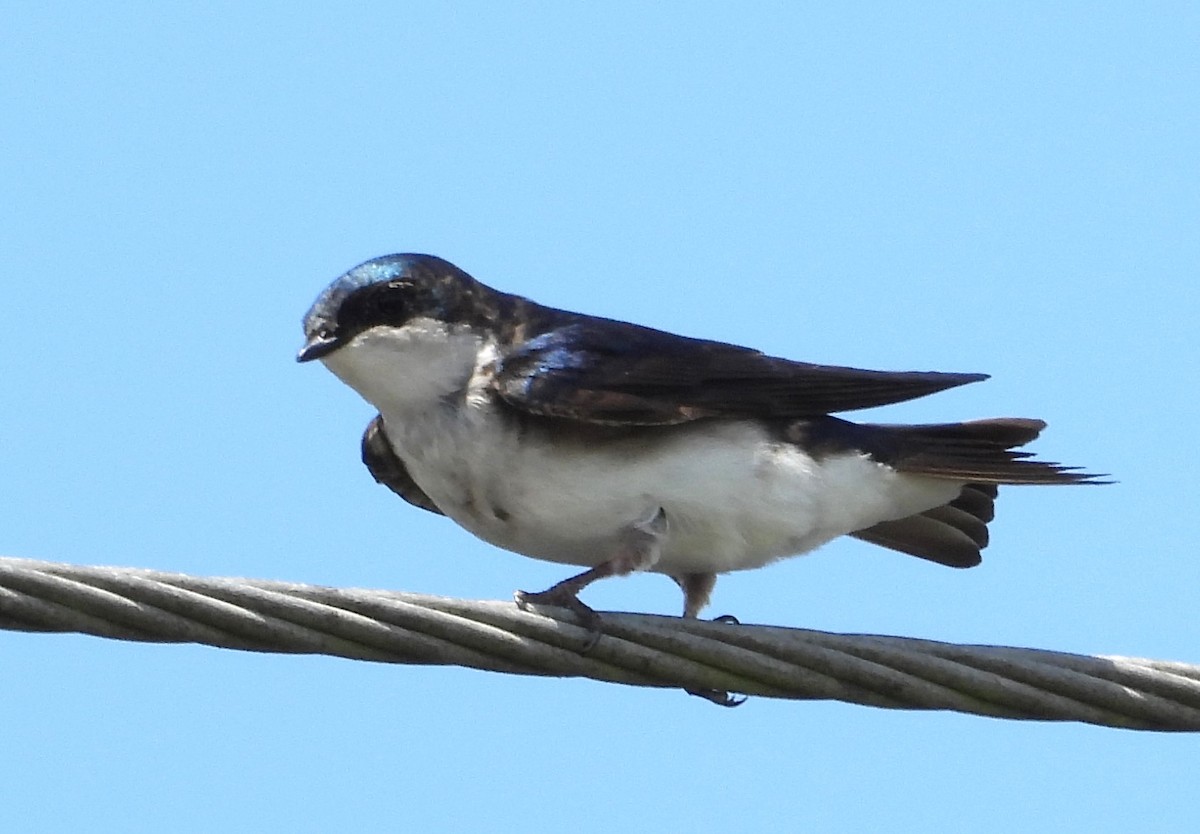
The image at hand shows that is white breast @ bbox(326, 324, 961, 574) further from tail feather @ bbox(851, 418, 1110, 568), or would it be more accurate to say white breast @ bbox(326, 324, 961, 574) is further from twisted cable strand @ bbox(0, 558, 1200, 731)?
twisted cable strand @ bbox(0, 558, 1200, 731)

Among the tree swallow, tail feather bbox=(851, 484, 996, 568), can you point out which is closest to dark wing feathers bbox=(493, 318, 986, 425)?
the tree swallow

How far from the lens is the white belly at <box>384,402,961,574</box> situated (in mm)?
5051

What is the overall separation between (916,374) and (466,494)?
51.6 inches

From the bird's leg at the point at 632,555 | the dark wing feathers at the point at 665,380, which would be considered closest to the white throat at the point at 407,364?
the dark wing feathers at the point at 665,380

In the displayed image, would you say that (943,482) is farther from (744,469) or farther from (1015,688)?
Result: (1015,688)

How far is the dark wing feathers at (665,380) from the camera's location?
17.0 ft

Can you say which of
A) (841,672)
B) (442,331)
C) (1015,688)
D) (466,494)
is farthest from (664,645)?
(442,331)

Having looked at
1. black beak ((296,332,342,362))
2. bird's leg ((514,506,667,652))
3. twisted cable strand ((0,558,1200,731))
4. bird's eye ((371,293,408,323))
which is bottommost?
twisted cable strand ((0,558,1200,731))

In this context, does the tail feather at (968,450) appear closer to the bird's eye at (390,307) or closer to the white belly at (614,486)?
the white belly at (614,486)

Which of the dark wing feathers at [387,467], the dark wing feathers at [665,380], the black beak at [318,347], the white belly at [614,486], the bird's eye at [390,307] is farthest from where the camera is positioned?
the dark wing feathers at [387,467]

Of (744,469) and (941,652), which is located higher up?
(744,469)

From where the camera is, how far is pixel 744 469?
5.26 m

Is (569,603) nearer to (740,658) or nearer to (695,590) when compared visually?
(740,658)

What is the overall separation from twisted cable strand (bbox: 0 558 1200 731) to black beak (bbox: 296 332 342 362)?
1.68m
